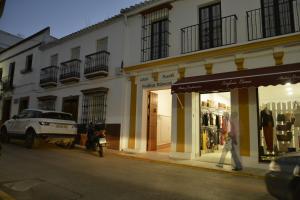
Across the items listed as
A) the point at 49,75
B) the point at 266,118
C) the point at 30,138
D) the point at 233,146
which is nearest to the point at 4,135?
the point at 30,138

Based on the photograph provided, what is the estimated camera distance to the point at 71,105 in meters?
17.0

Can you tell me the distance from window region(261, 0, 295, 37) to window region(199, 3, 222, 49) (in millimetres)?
1828

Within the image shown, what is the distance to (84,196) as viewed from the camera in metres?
5.31

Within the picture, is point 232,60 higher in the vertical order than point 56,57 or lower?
lower

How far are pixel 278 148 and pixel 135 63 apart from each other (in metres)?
7.75

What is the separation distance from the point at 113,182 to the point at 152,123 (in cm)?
693

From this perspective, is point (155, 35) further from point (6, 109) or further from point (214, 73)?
point (6, 109)

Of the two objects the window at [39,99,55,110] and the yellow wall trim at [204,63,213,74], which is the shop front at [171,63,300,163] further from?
the window at [39,99,55,110]

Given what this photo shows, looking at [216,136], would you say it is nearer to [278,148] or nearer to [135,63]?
[278,148]

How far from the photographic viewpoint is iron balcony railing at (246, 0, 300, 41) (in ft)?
31.3

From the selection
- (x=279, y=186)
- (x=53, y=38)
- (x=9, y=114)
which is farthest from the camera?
(x=9, y=114)

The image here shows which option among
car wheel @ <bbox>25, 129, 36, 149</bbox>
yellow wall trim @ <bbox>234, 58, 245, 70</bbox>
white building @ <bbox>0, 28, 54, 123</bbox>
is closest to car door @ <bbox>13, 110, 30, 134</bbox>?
car wheel @ <bbox>25, 129, 36, 149</bbox>

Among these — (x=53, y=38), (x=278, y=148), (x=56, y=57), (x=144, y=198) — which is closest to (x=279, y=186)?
(x=144, y=198)

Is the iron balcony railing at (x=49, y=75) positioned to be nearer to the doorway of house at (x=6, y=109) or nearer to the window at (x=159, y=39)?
the doorway of house at (x=6, y=109)
